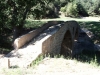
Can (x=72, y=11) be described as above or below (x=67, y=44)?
above

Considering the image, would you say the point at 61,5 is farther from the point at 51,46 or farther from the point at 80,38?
the point at 51,46

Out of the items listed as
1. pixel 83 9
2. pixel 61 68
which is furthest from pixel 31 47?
pixel 83 9

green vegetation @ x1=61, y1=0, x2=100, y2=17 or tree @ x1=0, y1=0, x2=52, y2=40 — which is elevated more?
green vegetation @ x1=61, y1=0, x2=100, y2=17

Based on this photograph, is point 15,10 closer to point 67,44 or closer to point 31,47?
point 31,47

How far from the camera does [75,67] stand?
33.4 feet

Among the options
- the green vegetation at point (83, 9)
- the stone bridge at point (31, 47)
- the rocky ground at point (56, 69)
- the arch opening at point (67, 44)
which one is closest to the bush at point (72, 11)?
the green vegetation at point (83, 9)

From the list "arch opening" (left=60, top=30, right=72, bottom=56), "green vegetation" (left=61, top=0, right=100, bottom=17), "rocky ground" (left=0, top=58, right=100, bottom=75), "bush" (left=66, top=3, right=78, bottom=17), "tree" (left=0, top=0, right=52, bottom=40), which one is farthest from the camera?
"green vegetation" (left=61, top=0, right=100, bottom=17)

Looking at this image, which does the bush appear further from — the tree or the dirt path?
the dirt path

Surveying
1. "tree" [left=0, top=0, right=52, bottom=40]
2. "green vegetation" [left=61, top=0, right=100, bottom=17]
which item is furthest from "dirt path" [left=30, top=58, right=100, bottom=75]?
"green vegetation" [left=61, top=0, right=100, bottom=17]

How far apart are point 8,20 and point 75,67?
8345 millimetres

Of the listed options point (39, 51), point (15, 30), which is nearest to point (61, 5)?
point (15, 30)

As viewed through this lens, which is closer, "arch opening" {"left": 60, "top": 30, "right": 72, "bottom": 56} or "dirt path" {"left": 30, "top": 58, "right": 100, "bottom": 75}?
"dirt path" {"left": 30, "top": 58, "right": 100, "bottom": 75}

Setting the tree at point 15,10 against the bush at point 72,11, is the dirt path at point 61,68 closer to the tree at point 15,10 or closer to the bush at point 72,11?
the tree at point 15,10

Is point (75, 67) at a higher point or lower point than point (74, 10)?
lower
